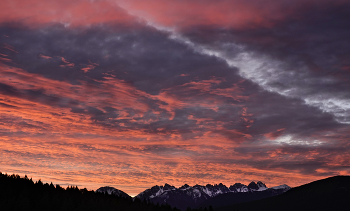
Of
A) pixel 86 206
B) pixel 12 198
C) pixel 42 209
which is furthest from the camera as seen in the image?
pixel 86 206

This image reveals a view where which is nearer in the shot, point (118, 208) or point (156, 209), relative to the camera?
point (118, 208)

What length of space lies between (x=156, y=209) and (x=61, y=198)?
61.5 meters

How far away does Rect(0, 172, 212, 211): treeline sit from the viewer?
119m

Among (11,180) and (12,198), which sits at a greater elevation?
(11,180)

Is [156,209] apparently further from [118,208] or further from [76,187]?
[76,187]

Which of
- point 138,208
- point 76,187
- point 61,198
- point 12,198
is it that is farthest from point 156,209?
point 12,198

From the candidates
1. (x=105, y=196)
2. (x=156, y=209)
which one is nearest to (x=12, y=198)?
(x=105, y=196)

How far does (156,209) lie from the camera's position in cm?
18550

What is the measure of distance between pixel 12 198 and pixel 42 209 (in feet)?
43.1

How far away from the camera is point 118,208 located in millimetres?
157125

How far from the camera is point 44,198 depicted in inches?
5133

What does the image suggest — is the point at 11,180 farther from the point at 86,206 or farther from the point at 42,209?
the point at 86,206

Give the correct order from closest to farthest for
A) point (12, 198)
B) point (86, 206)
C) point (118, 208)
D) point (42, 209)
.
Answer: point (12, 198)
point (42, 209)
point (86, 206)
point (118, 208)

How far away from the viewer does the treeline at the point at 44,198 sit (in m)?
119
